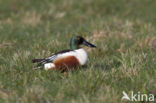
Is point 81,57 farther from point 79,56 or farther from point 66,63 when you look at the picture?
point 66,63

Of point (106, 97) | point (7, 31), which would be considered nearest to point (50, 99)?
point (106, 97)

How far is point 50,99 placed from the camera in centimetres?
451

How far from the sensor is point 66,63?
18.9ft

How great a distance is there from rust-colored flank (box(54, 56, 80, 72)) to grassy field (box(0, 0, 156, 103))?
0.16 meters

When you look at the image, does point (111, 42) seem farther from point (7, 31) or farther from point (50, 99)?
Result: point (50, 99)

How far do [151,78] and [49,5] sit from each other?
8581 millimetres

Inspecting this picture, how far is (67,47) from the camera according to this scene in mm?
7859

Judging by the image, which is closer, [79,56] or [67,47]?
[79,56]

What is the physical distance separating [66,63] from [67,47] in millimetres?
2114

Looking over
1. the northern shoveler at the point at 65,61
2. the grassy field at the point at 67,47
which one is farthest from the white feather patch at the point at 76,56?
the grassy field at the point at 67,47

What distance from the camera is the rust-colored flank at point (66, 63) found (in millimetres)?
5762

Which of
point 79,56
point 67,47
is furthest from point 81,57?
point 67,47

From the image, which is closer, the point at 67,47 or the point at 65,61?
the point at 65,61

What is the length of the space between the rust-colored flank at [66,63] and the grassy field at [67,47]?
16cm
